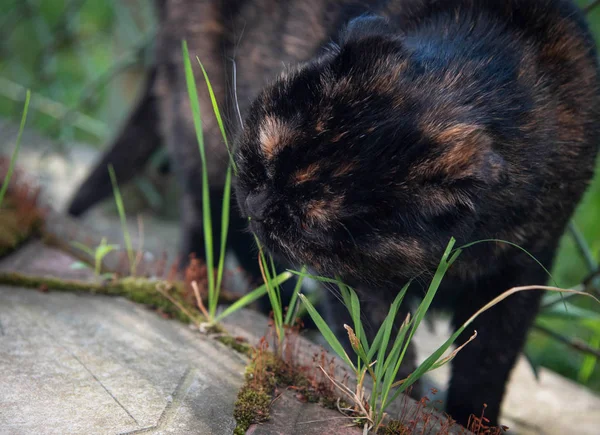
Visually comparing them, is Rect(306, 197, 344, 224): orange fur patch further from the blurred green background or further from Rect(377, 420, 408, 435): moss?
the blurred green background

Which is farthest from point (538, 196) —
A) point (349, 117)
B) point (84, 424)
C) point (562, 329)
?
point (562, 329)

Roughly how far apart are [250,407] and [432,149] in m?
0.73

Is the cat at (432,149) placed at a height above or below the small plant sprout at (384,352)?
above

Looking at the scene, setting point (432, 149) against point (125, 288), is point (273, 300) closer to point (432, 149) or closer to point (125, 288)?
point (432, 149)

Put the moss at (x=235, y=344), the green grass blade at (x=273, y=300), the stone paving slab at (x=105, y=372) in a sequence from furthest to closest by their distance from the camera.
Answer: the moss at (x=235, y=344), the green grass blade at (x=273, y=300), the stone paving slab at (x=105, y=372)

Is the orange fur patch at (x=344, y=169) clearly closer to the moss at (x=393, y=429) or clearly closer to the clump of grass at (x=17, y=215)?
the moss at (x=393, y=429)

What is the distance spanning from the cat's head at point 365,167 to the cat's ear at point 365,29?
2 cm

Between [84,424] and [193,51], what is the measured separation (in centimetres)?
186

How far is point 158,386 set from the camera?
1.51 m

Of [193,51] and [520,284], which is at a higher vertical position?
[193,51]

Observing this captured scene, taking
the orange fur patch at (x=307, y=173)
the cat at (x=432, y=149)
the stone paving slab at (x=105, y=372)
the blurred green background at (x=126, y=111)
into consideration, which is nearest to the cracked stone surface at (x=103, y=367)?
the stone paving slab at (x=105, y=372)

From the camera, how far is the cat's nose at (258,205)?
1532 mm

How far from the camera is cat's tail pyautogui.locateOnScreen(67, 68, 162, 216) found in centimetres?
328

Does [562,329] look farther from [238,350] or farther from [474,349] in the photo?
[238,350]
